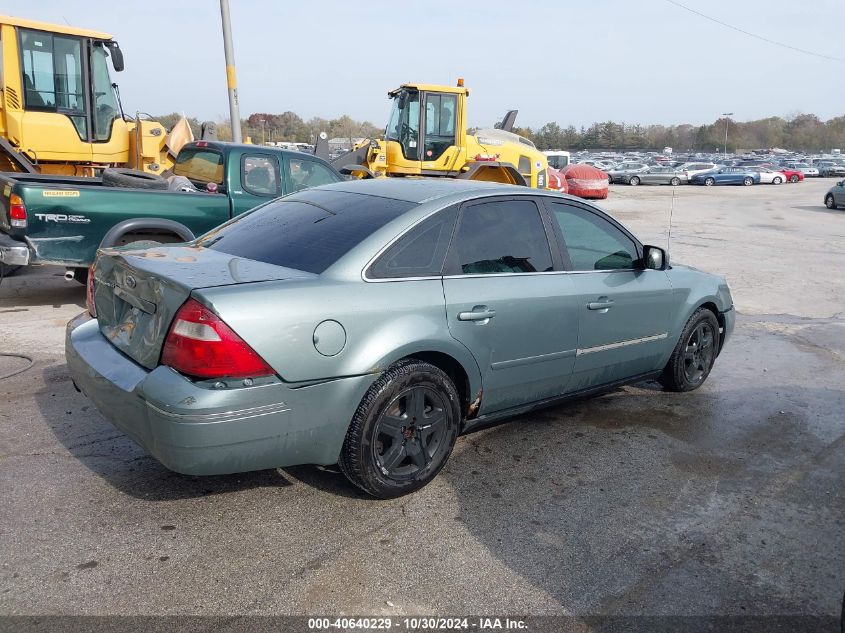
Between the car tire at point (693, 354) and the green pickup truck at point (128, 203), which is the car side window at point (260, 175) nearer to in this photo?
the green pickup truck at point (128, 203)

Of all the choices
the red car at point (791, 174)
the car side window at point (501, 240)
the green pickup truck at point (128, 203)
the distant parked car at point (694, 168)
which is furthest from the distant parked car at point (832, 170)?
the car side window at point (501, 240)

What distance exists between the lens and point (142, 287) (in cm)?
355

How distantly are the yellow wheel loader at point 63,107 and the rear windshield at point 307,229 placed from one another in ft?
23.6

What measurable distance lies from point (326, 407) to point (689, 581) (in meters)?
1.77

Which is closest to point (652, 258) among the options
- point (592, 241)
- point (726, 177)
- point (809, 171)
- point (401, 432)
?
point (592, 241)

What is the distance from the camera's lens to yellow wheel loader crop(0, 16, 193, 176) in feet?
33.1

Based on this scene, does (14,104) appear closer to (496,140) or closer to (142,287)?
(142,287)

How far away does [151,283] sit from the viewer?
3480 millimetres

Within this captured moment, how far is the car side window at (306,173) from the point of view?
8.78 m

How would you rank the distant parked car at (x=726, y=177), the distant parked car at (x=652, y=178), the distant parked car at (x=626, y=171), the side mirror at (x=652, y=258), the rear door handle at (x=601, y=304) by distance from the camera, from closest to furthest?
the rear door handle at (x=601, y=304) < the side mirror at (x=652, y=258) < the distant parked car at (x=652, y=178) < the distant parked car at (x=626, y=171) < the distant parked car at (x=726, y=177)

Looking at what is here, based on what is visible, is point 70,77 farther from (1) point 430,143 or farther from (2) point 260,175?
(1) point 430,143

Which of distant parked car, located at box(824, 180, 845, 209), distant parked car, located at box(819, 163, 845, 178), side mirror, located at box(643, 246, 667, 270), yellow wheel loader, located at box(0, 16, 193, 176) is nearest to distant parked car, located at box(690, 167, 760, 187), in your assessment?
distant parked car, located at box(819, 163, 845, 178)

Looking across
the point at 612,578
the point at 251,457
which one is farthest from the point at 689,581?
the point at 251,457

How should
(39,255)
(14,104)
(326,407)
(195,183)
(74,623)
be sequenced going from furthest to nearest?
(14,104) → (195,183) → (39,255) → (326,407) → (74,623)
